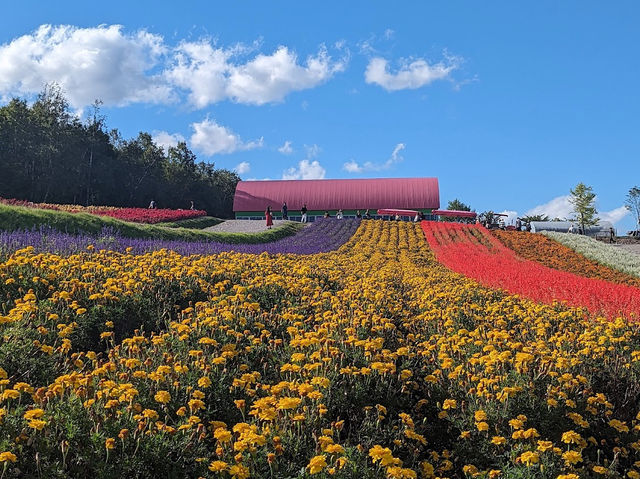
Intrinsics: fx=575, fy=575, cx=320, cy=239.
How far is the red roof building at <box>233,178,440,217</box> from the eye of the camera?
5834 cm

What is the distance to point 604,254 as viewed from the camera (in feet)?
A: 89.4

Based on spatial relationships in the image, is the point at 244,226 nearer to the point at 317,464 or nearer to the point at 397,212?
the point at 397,212

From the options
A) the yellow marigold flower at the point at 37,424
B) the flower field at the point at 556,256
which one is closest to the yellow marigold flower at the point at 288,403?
the yellow marigold flower at the point at 37,424

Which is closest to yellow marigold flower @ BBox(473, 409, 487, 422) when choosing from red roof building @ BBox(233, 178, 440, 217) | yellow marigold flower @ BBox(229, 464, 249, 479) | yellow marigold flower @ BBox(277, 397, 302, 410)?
yellow marigold flower @ BBox(277, 397, 302, 410)

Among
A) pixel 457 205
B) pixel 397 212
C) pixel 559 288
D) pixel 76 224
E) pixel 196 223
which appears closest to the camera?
pixel 559 288

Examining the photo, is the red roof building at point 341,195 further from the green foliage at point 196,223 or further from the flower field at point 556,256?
the flower field at point 556,256

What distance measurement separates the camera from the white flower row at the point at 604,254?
2384 cm

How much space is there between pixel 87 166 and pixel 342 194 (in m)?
26.1

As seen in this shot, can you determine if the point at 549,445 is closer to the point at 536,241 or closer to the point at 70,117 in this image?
the point at 536,241

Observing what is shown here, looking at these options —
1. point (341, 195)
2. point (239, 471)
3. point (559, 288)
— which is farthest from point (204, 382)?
point (341, 195)

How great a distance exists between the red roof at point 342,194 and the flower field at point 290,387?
162 ft

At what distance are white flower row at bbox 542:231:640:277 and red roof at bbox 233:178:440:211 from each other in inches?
943

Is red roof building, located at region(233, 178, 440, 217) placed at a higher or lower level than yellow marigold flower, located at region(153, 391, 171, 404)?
higher

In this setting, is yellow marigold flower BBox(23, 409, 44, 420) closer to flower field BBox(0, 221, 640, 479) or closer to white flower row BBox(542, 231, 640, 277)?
flower field BBox(0, 221, 640, 479)
